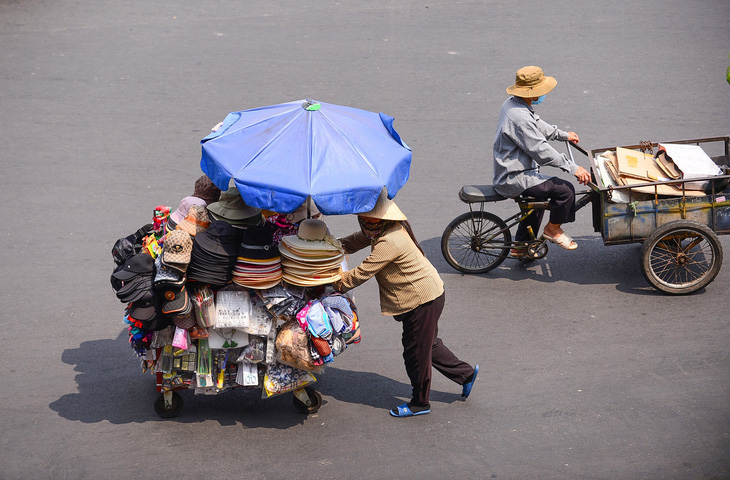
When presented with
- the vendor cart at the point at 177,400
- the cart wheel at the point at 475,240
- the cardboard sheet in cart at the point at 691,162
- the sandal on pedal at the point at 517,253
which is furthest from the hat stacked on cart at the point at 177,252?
the cardboard sheet in cart at the point at 691,162

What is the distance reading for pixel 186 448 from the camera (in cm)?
505

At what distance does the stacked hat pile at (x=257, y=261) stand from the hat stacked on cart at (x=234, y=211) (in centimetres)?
16

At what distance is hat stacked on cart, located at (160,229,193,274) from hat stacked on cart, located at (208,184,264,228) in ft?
1.30

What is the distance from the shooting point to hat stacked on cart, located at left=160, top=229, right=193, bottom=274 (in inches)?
185

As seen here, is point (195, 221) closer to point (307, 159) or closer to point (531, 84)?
point (307, 159)

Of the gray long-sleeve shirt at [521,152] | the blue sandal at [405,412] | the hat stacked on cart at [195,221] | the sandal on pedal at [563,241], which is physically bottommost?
the blue sandal at [405,412]

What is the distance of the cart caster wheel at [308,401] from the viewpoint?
5371 millimetres

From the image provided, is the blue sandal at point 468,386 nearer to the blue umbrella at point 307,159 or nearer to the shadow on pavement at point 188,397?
the shadow on pavement at point 188,397

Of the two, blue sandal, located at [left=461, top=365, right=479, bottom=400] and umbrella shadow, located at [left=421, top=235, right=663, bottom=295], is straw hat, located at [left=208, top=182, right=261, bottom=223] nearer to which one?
blue sandal, located at [left=461, top=365, right=479, bottom=400]

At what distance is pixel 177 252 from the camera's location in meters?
4.72

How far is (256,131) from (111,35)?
871 centimetres

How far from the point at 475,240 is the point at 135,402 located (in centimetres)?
348

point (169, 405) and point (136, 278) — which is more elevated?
point (136, 278)

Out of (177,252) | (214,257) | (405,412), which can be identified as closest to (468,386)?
(405,412)
